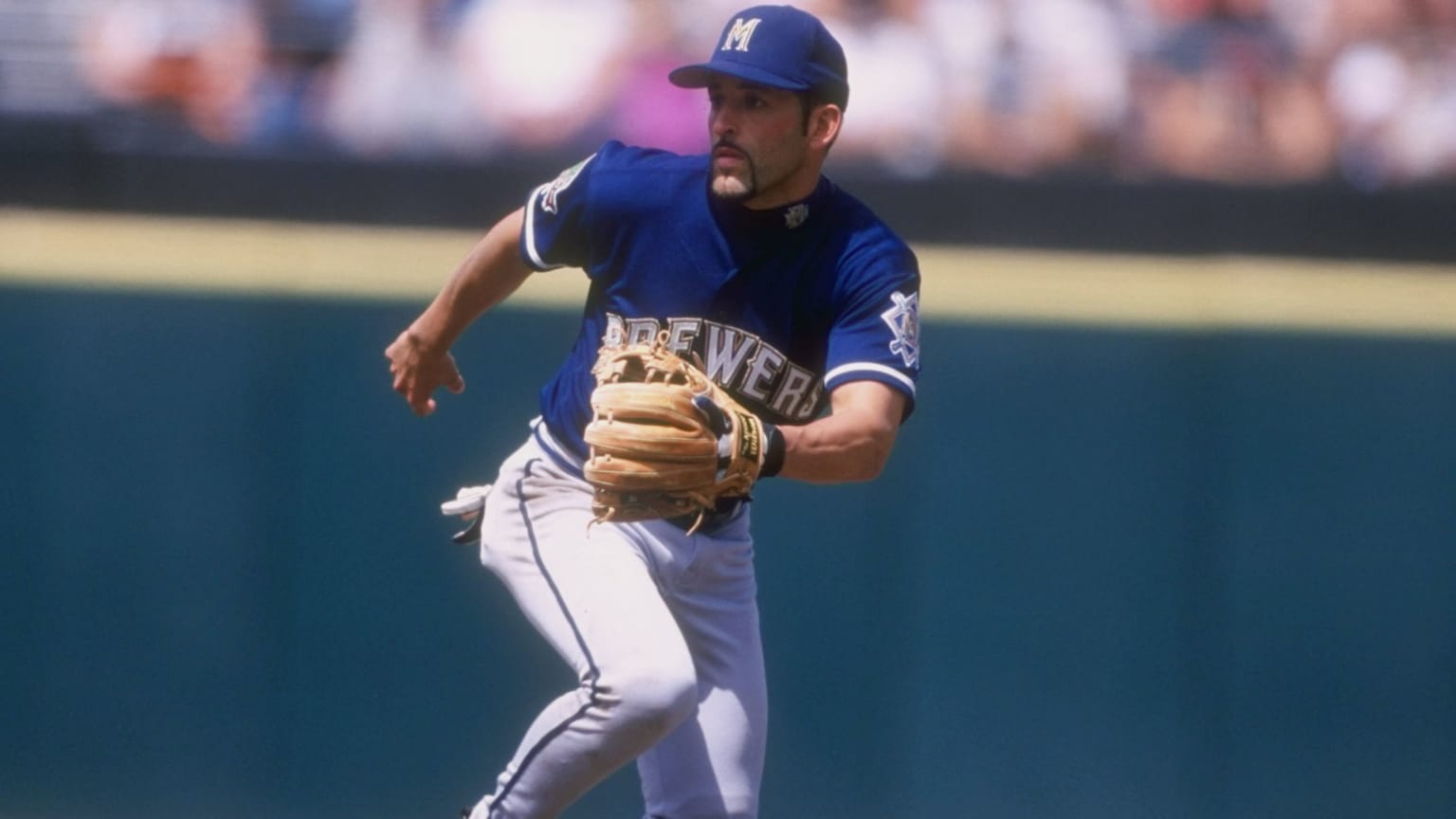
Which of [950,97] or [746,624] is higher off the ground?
[950,97]

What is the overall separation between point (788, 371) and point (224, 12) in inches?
112

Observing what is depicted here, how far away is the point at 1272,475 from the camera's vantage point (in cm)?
574

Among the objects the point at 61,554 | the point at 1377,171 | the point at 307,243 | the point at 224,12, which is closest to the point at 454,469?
the point at 307,243

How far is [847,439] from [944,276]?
2705 millimetres

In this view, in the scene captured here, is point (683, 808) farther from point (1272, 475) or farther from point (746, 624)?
point (1272, 475)

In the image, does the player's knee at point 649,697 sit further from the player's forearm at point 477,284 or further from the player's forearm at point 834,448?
the player's forearm at point 477,284

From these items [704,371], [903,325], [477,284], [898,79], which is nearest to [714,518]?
[704,371]

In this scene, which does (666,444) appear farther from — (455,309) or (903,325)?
(455,309)

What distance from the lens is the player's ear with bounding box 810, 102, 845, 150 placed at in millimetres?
3363

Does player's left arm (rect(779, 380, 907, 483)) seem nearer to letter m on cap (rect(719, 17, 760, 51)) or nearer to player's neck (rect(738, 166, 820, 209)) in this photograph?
player's neck (rect(738, 166, 820, 209))

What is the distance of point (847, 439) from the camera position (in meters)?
3.06

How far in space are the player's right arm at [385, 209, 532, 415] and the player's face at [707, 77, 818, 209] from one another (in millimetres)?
488

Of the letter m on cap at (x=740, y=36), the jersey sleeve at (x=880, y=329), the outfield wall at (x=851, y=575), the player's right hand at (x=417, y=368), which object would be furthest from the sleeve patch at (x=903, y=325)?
the outfield wall at (x=851, y=575)

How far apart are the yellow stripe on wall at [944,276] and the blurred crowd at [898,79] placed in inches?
11.0
